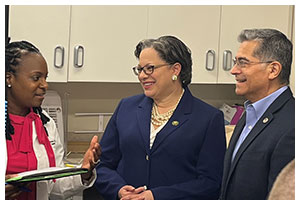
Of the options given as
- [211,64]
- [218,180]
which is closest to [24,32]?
[211,64]

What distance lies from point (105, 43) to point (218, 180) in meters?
0.94

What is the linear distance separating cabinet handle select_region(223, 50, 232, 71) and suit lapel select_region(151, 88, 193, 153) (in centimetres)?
79

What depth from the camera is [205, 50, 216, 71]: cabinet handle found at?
1829mm

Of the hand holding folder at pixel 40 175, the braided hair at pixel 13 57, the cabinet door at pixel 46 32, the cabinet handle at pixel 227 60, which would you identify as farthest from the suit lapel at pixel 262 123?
the cabinet door at pixel 46 32

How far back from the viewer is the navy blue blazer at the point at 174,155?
101 centimetres

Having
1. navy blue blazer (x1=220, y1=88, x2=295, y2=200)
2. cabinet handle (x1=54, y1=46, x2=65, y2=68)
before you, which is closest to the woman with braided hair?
navy blue blazer (x1=220, y1=88, x2=295, y2=200)

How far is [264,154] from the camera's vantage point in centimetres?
85

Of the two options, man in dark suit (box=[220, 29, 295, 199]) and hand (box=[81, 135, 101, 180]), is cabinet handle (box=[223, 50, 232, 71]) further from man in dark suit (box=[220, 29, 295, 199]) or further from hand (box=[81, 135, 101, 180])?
hand (box=[81, 135, 101, 180])

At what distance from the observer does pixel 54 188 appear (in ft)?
3.29

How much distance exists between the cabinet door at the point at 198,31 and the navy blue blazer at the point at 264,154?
2.98 feet

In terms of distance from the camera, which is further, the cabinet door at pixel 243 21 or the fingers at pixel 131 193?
the cabinet door at pixel 243 21

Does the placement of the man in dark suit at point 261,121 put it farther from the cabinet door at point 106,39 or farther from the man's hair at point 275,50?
the cabinet door at point 106,39
